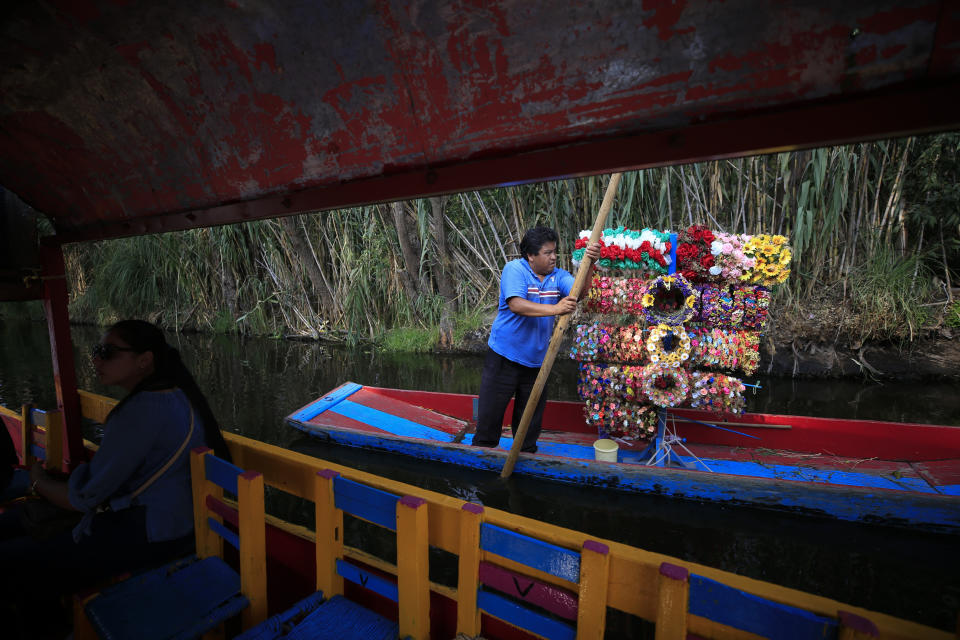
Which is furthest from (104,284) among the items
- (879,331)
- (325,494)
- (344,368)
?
(879,331)

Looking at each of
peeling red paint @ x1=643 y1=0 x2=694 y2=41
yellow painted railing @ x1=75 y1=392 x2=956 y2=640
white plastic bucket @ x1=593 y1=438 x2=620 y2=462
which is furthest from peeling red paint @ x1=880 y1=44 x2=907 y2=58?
white plastic bucket @ x1=593 y1=438 x2=620 y2=462

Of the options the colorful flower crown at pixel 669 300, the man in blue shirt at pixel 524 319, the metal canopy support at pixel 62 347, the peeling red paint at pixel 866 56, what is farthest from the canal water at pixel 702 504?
the peeling red paint at pixel 866 56

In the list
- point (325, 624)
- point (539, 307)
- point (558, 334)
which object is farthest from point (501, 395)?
point (325, 624)

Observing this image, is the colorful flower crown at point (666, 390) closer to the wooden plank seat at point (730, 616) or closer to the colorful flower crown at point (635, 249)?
the colorful flower crown at point (635, 249)

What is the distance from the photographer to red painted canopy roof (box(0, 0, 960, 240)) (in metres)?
0.87

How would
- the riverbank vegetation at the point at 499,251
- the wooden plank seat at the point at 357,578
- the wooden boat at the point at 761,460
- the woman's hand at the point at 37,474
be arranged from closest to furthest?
1. the wooden plank seat at the point at 357,578
2. the woman's hand at the point at 37,474
3. the wooden boat at the point at 761,460
4. the riverbank vegetation at the point at 499,251

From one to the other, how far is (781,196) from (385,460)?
654cm

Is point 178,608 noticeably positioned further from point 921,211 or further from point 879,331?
point 921,211

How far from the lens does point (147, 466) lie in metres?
1.74

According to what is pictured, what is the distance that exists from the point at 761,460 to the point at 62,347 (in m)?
4.74

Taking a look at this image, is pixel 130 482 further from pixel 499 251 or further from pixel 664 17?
pixel 499 251

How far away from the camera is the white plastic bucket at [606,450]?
12.5ft

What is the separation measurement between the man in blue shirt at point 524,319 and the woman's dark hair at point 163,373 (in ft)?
6.42

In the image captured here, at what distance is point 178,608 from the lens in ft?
5.18
